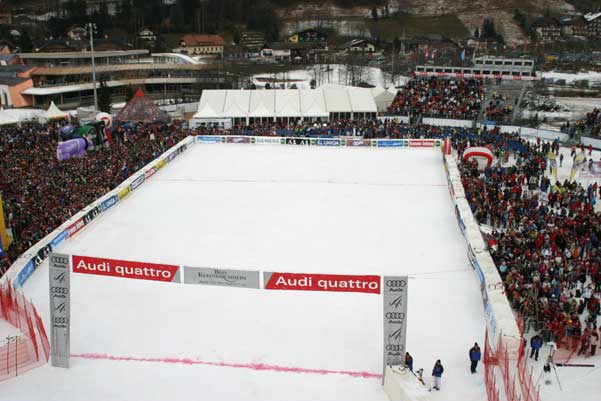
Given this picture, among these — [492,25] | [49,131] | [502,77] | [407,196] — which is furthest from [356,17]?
[407,196]

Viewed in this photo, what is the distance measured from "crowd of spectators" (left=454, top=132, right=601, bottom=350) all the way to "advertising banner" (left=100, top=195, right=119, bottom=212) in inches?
511

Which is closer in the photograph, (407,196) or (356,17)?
(407,196)

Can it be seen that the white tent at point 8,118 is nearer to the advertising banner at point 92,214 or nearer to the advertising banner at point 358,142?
the advertising banner at point 92,214

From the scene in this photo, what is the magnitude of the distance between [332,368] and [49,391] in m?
5.35

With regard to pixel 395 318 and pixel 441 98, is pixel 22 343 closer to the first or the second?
pixel 395 318

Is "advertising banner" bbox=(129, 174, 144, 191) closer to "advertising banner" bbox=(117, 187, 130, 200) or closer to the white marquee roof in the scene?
"advertising banner" bbox=(117, 187, 130, 200)

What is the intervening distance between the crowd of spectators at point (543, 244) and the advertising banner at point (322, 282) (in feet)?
12.3

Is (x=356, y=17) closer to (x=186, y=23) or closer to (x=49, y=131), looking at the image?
(x=186, y=23)

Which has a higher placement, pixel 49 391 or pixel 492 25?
pixel 492 25

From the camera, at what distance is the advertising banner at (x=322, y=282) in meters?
11.7

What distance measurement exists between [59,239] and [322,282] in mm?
9567

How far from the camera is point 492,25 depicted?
88.4 meters

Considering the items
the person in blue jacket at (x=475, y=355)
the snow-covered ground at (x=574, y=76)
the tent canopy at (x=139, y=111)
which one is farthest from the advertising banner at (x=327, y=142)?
the snow-covered ground at (x=574, y=76)

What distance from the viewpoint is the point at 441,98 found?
39.9 meters
